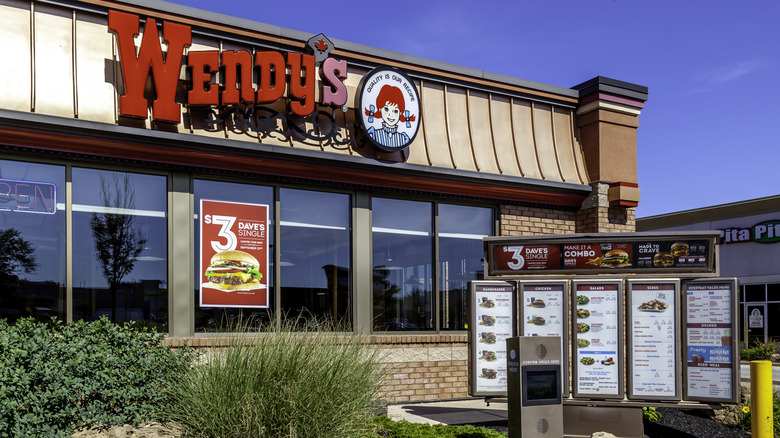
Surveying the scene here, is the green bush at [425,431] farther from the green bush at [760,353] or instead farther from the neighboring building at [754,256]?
the neighboring building at [754,256]

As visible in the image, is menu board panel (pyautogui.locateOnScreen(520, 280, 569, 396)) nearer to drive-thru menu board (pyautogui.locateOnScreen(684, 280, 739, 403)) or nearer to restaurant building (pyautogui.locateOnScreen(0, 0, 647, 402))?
drive-thru menu board (pyautogui.locateOnScreen(684, 280, 739, 403))

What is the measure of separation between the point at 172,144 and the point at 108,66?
1460mm

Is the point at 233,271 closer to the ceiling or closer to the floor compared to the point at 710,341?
closer to the ceiling

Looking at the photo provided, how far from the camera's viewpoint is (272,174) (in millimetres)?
11648

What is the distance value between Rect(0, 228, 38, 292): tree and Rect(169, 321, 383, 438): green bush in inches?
156

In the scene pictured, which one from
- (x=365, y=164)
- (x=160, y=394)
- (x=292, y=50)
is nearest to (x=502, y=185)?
(x=365, y=164)

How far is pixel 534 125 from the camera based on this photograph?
14.5m

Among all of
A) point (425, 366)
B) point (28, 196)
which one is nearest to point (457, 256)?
point (425, 366)

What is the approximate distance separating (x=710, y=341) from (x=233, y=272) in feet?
23.1

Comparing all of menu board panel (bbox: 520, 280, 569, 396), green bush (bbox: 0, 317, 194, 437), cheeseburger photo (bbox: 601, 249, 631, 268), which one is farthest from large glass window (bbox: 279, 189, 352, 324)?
cheeseburger photo (bbox: 601, 249, 631, 268)

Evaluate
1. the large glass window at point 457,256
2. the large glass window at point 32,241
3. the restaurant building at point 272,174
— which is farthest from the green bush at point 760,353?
the large glass window at point 32,241

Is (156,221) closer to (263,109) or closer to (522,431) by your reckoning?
(263,109)

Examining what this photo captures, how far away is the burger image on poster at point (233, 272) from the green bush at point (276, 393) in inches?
150

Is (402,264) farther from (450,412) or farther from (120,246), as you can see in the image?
(120,246)
